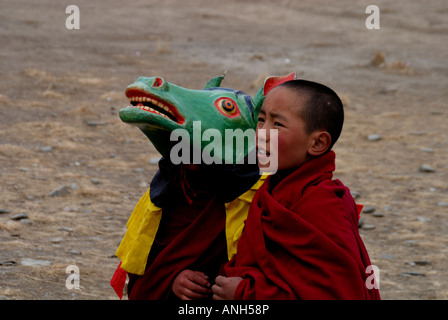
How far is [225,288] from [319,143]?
0.64 m

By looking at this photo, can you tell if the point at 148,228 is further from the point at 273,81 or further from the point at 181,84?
the point at 181,84

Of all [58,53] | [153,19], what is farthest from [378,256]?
[153,19]

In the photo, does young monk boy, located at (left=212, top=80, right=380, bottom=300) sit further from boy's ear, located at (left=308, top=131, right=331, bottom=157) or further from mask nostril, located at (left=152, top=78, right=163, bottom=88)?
mask nostril, located at (left=152, top=78, right=163, bottom=88)

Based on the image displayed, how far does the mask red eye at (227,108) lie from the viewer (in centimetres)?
295

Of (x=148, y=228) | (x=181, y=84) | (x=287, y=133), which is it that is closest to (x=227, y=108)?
(x=287, y=133)

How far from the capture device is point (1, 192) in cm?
646

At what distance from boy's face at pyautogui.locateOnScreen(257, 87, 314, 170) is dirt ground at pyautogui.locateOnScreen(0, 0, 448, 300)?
2.40 m

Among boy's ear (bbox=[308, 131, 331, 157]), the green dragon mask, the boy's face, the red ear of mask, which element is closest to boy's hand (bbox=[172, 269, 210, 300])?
→ the green dragon mask

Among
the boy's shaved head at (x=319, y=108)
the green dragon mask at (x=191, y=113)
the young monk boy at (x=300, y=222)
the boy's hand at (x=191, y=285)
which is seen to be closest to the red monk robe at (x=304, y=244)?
the young monk boy at (x=300, y=222)

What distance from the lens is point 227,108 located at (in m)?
2.96

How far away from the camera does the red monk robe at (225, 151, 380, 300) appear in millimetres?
2414
